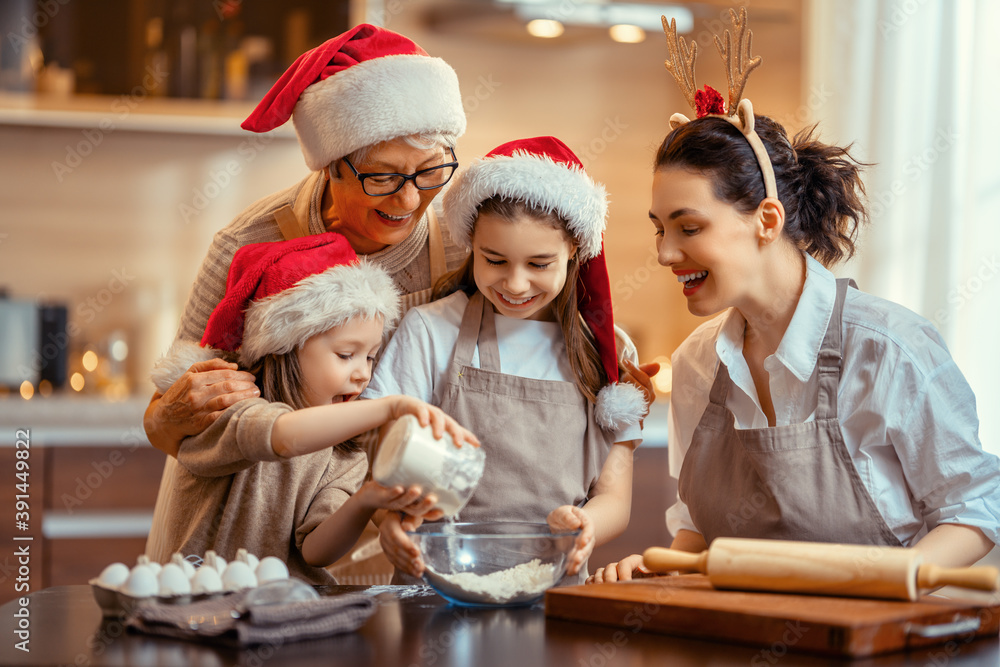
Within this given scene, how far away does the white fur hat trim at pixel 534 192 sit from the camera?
1404 mm

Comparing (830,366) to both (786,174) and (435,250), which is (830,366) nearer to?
(786,174)

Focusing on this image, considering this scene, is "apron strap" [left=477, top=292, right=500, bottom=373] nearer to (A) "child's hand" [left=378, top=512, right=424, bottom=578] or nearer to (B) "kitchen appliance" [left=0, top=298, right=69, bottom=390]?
(A) "child's hand" [left=378, top=512, right=424, bottom=578]

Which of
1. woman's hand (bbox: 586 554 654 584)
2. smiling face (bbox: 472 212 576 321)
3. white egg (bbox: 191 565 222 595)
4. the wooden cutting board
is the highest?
smiling face (bbox: 472 212 576 321)

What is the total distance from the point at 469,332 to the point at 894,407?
0.61 m

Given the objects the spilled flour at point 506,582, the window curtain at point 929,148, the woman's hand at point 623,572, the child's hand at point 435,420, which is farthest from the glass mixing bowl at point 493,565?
the window curtain at point 929,148

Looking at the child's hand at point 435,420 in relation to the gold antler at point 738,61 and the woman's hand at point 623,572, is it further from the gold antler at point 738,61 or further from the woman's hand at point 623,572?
the gold antler at point 738,61

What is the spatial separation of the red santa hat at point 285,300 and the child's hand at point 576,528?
387 mm

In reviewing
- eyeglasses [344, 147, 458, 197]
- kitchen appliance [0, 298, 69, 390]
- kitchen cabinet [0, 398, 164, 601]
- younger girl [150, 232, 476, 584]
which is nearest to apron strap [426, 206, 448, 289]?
eyeglasses [344, 147, 458, 197]

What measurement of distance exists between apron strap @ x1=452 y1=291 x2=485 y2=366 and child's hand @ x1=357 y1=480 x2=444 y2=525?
0.33 m

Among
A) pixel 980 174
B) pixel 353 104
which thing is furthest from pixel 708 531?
pixel 980 174

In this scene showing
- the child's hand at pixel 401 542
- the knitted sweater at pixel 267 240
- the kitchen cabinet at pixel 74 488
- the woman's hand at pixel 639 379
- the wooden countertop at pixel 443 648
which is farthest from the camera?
the kitchen cabinet at pixel 74 488

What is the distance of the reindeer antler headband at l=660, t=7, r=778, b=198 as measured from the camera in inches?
55.5

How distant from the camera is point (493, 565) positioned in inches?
43.3

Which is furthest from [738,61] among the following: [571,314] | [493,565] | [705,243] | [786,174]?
[493,565]
